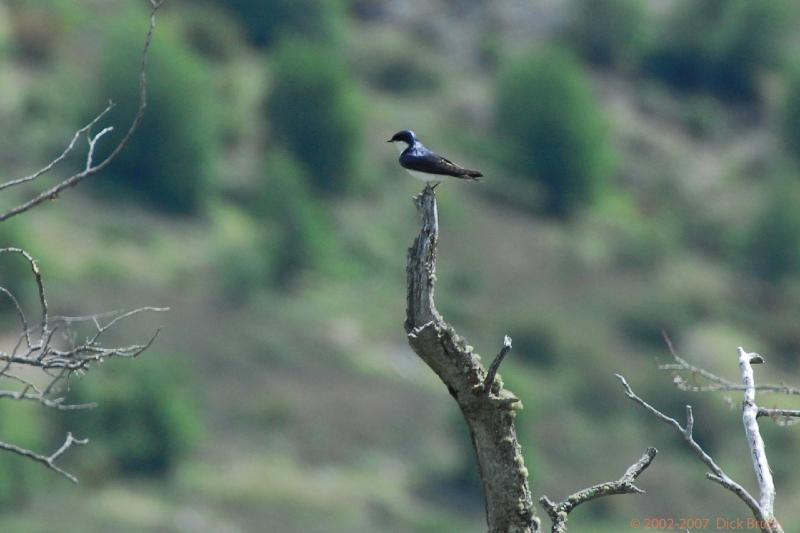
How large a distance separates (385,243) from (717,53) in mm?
53104

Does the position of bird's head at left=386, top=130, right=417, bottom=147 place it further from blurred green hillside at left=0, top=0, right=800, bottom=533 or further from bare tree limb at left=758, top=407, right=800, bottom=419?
blurred green hillside at left=0, top=0, right=800, bottom=533

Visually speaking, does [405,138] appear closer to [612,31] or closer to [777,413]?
[777,413]

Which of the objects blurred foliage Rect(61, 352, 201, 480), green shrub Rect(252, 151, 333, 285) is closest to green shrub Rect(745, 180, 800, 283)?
green shrub Rect(252, 151, 333, 285)

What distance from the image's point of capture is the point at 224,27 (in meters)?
151

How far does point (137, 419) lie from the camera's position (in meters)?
88.9

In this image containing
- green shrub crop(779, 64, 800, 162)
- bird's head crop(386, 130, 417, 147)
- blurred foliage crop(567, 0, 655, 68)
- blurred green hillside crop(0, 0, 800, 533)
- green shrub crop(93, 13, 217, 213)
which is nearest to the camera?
bird's head crop(386, 130, 417, 147)

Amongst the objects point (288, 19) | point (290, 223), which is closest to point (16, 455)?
point (290, 223)

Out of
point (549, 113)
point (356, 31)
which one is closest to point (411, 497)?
point (549, 113)

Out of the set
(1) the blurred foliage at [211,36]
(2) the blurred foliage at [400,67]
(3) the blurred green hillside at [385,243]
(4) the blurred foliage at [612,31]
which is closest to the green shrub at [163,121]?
(3) the blurred green hillside at [385,243]

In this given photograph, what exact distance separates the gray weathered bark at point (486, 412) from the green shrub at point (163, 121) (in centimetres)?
10672

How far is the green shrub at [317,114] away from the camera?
132250 mm

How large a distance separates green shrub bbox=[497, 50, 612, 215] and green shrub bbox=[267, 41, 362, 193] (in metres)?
13.3

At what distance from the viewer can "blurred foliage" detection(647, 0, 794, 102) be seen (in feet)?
520

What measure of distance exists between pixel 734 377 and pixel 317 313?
2426 centimetres
